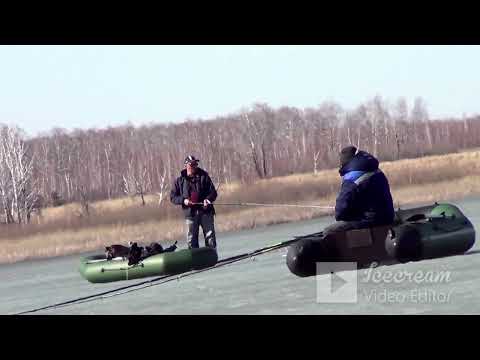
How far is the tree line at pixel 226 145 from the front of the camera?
74.7 metres

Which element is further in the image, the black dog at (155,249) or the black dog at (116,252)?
the black dog at (116,252)

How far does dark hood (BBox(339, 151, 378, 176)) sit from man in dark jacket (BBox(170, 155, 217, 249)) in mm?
3504

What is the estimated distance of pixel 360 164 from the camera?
9.64 metres

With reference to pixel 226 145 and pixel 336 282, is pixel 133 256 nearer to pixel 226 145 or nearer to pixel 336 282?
pixel 336 282

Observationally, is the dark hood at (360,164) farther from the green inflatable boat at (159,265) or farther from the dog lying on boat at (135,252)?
the dog lying on boat at (135,252)

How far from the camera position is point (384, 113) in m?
86.1

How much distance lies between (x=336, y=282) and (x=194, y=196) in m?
3.86

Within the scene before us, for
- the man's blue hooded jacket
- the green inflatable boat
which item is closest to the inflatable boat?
the man's blue hooded jacket

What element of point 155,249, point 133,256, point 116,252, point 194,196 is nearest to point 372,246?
point 194,196

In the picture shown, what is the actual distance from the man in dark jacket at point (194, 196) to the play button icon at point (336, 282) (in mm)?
3204

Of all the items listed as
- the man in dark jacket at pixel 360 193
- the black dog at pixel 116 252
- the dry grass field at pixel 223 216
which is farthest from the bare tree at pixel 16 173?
the man in dark jacket at pixel 360 193

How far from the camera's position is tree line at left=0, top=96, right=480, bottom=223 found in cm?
7469

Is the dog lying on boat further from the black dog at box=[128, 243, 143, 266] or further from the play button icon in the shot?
the play button icon
